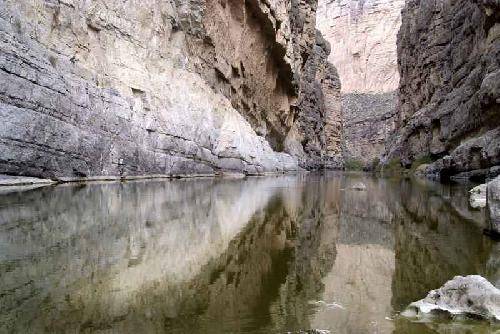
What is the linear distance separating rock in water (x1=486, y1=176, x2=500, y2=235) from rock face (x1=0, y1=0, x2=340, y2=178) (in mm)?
14536

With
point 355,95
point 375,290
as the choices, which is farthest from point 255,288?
point 355,95

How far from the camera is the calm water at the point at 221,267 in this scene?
4070 mm

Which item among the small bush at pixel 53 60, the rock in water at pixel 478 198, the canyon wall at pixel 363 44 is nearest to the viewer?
the rock in water at pixel 478 198

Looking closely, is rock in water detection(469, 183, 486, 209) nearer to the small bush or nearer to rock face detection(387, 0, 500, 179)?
rock face detection(387, 0, 500, 179)

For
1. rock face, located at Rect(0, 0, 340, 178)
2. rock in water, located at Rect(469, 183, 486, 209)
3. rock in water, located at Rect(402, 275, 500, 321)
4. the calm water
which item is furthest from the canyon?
rock in water, located at Rect(402, 275, 500, 321)

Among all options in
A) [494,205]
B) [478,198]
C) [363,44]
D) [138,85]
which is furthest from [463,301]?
[363,44]

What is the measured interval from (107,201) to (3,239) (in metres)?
5.43

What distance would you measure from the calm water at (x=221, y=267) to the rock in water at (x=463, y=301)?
0.21 meters

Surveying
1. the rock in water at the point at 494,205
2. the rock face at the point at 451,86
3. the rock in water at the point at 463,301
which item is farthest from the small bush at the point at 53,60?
the rock face at the point at 451,86

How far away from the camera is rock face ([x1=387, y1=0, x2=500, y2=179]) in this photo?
26266 mm

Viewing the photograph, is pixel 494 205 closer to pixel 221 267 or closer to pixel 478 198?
pixel 221 267

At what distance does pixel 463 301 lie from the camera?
4.30 meters

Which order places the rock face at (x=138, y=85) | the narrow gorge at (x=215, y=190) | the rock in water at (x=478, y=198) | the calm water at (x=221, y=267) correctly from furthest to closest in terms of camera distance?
1. the rock face at (x=138, y=85)
2. the rock in water at (x=478, y=198)
3. the narrow gorge at (x=215, y=190)
4. the calm water at (x=221, y=267)

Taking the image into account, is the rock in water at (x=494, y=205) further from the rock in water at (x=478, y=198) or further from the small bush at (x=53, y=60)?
the small bush at (x=53, y=60)
